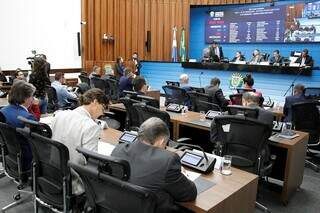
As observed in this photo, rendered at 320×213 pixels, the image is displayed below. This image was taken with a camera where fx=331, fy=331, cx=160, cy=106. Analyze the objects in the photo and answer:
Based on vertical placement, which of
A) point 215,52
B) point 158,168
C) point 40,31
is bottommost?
point 158,168

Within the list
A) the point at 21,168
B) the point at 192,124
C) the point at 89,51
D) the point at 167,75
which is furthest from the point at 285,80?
the point at 21,168

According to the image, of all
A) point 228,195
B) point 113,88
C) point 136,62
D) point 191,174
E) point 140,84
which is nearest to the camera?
point 228,195

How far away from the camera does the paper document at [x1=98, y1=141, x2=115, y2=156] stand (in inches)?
109

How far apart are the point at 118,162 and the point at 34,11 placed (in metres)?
10.5

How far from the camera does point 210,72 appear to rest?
10.5 meters

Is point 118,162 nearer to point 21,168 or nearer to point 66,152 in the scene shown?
point 66,152

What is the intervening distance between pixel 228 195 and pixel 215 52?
1065cm

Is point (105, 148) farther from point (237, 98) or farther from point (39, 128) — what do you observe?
point (237, 98)

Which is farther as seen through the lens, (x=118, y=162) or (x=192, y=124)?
(x=192, y=124)

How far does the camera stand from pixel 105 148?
114 inches

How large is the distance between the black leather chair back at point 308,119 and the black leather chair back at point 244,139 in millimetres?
1743

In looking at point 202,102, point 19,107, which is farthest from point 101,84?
point 19,107

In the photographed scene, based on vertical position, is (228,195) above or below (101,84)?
below

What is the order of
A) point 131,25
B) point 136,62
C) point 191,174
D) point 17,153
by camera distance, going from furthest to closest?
point 131,25 < point 136,62 < point 17,153 < point 191,174
